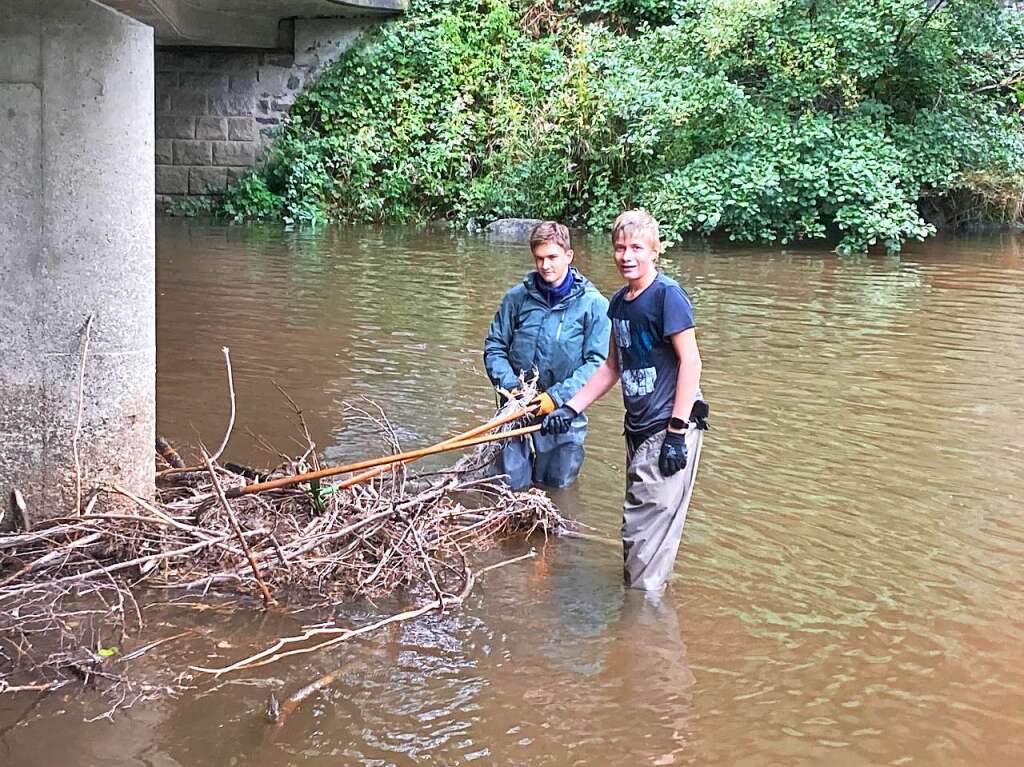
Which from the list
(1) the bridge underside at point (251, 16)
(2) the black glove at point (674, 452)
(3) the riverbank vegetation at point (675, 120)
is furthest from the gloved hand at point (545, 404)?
(1) the bridge underside at point (251, 16)

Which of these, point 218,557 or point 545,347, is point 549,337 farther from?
point 218,557

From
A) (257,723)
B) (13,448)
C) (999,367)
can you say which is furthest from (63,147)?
(999,367)

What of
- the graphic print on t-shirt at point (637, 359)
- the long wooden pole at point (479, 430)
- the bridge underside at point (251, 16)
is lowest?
the long wooden pole at point (479, 430)

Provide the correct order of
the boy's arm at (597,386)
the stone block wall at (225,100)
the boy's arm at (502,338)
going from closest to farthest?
the boy's arm at (597,386)
the boy's arm at (502,338)
the stone block wall at (225,100)

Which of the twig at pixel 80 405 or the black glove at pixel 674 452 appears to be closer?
the black glove at pixel 674 452

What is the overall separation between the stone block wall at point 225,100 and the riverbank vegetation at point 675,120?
437 mm

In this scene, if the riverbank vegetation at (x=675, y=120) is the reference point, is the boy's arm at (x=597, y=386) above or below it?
below

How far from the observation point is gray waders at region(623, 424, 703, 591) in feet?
16.4

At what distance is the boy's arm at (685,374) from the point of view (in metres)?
4.82

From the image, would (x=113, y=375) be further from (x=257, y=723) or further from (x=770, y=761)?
(x=770, y=761)

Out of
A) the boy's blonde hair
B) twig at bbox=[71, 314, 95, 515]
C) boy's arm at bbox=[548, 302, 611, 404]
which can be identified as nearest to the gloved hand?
boy's arm at bbox=[548, 302, 611, 404]

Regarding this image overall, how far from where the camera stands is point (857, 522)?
20.0 feet

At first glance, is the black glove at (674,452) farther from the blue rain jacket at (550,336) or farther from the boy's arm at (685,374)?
the blue rain jacket at (550,336)

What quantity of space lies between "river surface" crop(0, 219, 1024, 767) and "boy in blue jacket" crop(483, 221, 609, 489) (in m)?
0.41
